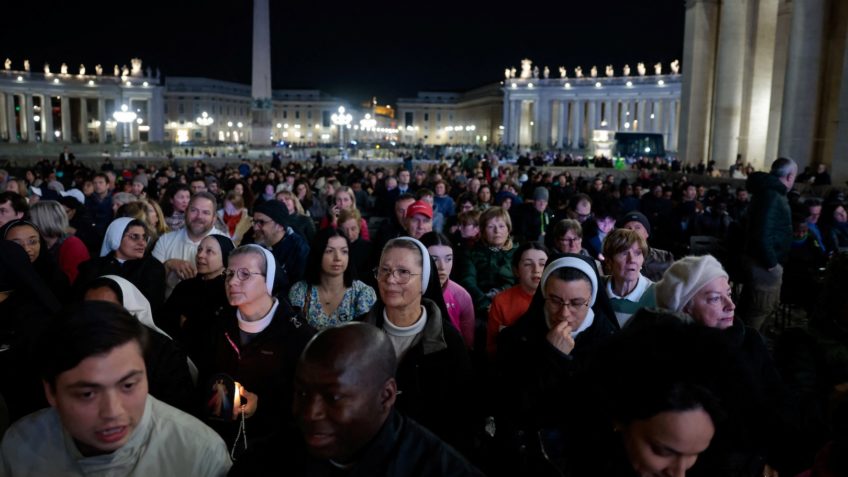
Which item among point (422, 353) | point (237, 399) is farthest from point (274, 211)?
point (237, 399)

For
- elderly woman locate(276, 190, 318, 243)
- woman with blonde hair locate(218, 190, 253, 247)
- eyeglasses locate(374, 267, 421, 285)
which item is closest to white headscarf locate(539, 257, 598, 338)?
eyeglasses locate(374, 267, 421, 285)

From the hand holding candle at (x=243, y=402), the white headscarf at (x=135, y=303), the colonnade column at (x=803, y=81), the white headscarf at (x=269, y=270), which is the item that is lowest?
the hand holding candle at (x=243, y=402)

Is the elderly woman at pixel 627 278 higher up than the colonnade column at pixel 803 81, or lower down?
lower down

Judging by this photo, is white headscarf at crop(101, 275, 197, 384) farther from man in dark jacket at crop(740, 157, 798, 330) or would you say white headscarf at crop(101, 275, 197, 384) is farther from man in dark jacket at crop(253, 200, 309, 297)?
man in dark jacket at crop(740, 157, 798, 330)

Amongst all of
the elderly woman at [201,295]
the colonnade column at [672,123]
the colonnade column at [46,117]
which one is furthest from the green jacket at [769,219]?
the colonnade column at [46,117]

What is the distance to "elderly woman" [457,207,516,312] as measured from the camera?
7289 mm

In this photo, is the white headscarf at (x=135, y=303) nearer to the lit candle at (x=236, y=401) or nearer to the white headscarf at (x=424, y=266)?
the lit candle at (x=236, y=401)

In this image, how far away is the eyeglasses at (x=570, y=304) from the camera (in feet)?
13.3

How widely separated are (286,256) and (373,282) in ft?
3.40

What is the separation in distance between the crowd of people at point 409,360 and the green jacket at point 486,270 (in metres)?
0.02

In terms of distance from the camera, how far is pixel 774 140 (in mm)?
24672

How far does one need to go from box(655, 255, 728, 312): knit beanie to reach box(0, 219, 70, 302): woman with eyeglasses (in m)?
4.74

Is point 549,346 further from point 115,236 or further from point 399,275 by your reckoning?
point 115,236

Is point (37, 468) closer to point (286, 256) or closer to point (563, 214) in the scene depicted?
point (286, 256)
